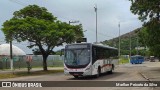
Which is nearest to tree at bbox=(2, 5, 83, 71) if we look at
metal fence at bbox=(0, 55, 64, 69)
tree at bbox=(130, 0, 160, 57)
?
tree at bbox=(130, 0, 160, 57)

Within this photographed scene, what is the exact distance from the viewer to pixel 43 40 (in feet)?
150

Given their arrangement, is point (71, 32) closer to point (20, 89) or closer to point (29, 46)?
point (29, 46)

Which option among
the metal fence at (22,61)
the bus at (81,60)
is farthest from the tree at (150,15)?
the metal fence at (22,61)

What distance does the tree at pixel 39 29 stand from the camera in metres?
43.0

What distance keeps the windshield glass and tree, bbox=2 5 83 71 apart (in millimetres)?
12564

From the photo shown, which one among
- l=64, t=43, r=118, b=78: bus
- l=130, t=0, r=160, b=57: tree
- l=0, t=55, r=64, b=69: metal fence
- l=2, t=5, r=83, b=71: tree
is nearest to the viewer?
l=64, t=43, r=118, b=78: bus

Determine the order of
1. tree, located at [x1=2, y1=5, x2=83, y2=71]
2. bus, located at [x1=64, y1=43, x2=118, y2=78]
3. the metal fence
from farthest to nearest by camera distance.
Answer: the metal fence, tree, located at [x1=2, y1=5, x2=83, y2=71], bus, located at [x1=64, y1=43, x2=118, y2=78]

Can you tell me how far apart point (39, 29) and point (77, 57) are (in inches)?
562

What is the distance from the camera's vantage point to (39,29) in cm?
4381

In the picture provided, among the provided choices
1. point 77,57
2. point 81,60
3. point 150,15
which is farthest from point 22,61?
point 81,60

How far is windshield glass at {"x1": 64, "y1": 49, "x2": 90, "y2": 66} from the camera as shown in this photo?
3043 cm

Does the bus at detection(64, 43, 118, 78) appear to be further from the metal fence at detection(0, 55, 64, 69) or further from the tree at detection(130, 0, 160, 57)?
the metal fence at detection(0, 55, 64, 69)

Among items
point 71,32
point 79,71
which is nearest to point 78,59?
point 79,71

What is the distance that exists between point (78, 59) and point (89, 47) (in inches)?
55.6
